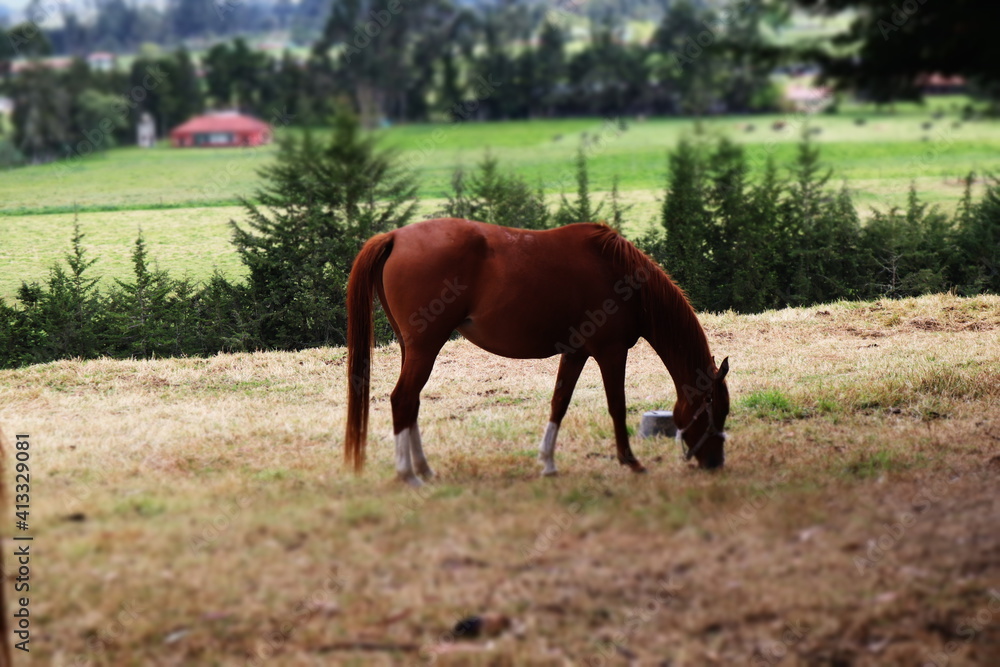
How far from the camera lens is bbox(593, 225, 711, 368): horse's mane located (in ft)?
24.8

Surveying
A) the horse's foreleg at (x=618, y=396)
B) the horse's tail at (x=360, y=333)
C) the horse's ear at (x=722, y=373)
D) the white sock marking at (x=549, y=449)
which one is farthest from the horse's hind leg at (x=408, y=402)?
the horse's ear at (x=722, y=373)

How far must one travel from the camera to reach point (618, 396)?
767cm

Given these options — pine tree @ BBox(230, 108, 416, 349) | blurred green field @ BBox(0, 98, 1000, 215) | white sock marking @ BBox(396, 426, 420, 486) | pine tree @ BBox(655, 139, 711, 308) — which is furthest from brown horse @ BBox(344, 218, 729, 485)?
pine tree @ BBox(655, 139, 711, 308)

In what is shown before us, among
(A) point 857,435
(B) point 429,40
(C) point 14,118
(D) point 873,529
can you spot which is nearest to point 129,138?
(C) point 14,118

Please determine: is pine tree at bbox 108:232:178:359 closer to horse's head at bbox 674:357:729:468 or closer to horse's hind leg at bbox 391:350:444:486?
horse's hind leg at bbox 391:350:444:486

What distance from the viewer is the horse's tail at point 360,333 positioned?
739 cm

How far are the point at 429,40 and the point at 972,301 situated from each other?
3526cm

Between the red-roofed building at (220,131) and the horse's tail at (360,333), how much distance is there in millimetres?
23495

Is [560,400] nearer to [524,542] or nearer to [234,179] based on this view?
[524,542]

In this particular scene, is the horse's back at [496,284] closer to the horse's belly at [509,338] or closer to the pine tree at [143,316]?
the horse's belly at [509,338]

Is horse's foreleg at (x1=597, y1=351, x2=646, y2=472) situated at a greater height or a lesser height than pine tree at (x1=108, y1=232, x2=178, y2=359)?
greater

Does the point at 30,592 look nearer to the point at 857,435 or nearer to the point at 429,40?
the point at 857,435

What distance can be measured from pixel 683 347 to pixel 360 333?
2.60 meters

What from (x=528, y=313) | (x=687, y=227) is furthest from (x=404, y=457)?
(x=687, y=227)
